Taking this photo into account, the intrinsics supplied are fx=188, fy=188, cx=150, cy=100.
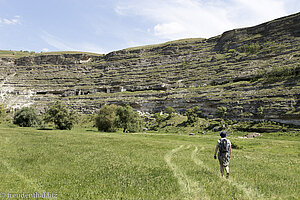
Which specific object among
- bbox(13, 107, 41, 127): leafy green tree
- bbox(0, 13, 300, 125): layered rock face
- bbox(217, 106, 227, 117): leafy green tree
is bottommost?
bbox(13, 107, 41, 127): leafy green tree

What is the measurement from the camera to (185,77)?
379ft

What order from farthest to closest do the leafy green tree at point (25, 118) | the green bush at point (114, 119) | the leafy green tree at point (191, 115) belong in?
1. the leafy green tree at point (191, 115)
2. the leafy green tree at point (25, 118)
3. the green bush at point (114, 119)

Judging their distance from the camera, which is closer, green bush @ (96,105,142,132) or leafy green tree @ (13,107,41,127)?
green bush @ (96,105,142,132)

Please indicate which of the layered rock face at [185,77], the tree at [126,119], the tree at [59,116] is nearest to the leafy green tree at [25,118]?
the tree at [59,116]

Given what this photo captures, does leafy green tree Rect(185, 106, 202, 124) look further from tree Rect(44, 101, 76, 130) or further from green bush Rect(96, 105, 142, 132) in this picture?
tree Rect(44, 101, 76, 130)

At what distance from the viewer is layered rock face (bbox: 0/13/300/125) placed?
7638 cm

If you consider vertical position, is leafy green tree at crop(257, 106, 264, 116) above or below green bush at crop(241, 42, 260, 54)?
below

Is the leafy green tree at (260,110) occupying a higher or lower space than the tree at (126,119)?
higher

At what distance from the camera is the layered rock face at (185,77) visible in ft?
251

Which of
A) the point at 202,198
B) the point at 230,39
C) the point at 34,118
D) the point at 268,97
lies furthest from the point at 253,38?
the point at 202,198

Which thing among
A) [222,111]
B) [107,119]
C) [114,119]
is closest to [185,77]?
[222,111]

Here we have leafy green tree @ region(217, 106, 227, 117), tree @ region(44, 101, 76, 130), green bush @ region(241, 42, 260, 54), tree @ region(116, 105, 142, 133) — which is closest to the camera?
tree @ region(44, 101, 76, 130)

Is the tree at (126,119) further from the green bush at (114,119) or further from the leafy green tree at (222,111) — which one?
the leafy green tree at (222,111)

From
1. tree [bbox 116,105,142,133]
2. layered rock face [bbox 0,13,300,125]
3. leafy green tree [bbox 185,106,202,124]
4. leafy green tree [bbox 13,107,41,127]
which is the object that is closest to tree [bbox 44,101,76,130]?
tree [bbox 116,105,142,133]
